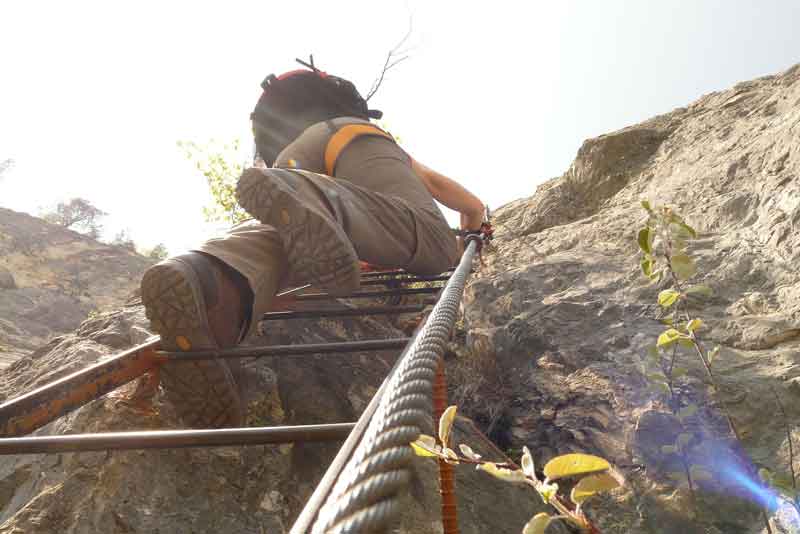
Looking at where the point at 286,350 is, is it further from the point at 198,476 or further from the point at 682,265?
the point at 682,265

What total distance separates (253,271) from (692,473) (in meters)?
1.35

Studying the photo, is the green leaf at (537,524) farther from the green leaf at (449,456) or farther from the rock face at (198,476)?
the rock face at (198,476)

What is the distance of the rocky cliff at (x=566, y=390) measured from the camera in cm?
130

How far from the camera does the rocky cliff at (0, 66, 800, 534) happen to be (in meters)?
1.30


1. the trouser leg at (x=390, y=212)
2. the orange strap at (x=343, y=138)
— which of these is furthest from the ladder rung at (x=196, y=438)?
the orange strap at (x=343, y=138)

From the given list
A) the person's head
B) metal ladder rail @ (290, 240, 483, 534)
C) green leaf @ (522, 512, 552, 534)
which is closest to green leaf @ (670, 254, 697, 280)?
metal ladder rail @ (290, 240, 483, 534)

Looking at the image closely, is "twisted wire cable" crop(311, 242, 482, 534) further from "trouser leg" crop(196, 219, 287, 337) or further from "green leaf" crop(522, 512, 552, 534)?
"trouser leg" crop(196, 219, 287, 337)

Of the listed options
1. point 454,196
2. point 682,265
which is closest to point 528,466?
point 682,265

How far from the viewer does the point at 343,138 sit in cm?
240

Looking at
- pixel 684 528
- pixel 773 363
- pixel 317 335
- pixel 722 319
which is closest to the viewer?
pixel 684 528

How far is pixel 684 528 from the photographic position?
4.04 feet

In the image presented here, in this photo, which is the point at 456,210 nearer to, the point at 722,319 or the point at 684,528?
the point at 722,319

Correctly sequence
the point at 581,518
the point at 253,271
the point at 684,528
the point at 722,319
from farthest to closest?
the point at 722,319, the point at 253,271, the point at 684,528, the point at 581,518

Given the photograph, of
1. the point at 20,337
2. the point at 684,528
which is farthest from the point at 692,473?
the point at 20,337
